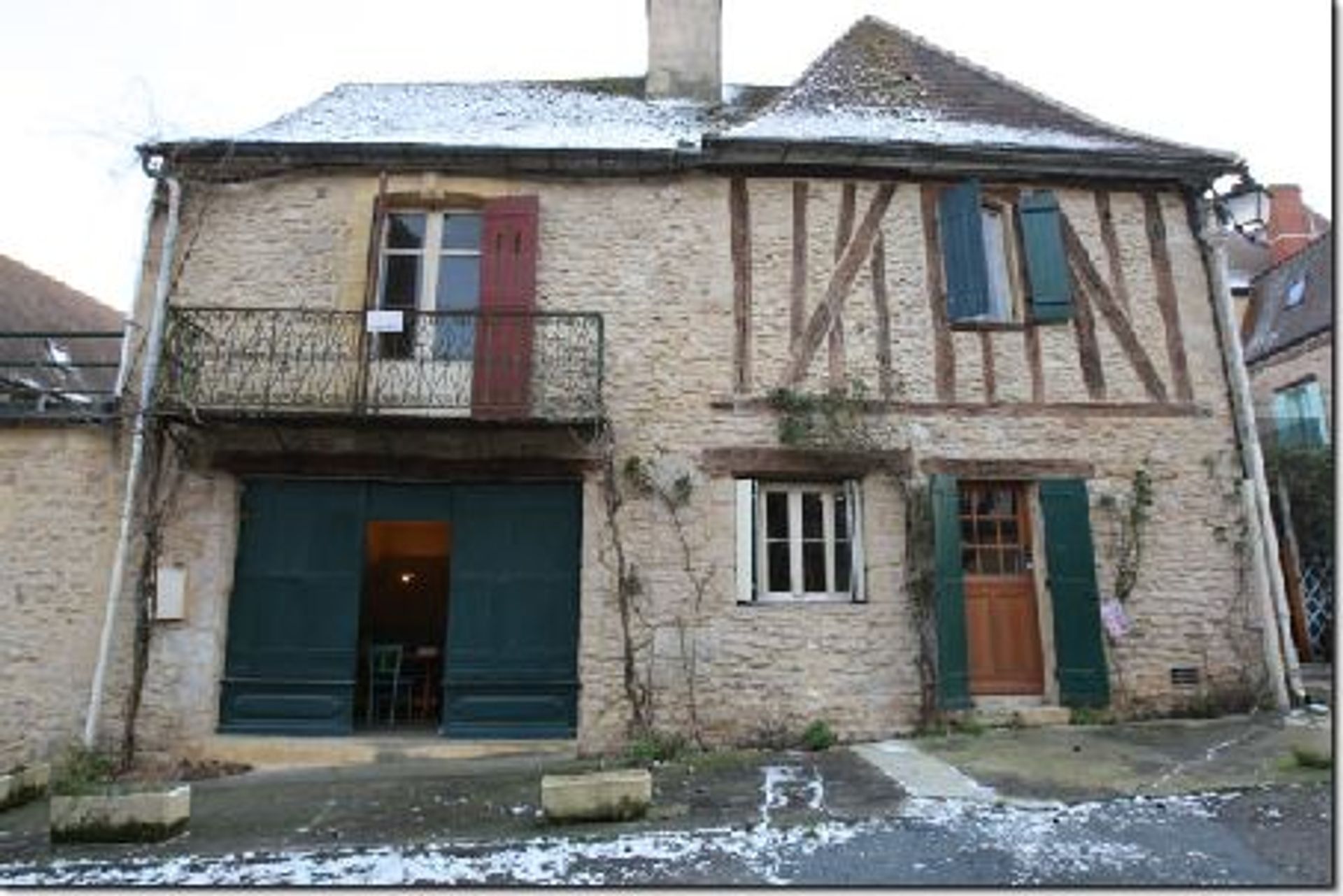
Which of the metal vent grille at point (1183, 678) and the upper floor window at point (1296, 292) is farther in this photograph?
the upper floor window at point (1296, 292)

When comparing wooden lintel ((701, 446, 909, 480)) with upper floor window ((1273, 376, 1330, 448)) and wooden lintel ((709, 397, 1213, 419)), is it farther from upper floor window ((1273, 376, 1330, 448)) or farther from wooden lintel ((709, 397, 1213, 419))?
upper floor window ((1273, 376, 1330, 448))

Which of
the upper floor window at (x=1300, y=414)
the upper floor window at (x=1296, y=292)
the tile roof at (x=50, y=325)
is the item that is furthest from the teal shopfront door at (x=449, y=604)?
the upper floor window at (x=1296, y=292)

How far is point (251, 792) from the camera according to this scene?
6.32 m

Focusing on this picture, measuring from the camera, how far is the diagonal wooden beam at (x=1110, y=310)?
8.01 metres

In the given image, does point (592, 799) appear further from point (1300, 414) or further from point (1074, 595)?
point (1300, 414)

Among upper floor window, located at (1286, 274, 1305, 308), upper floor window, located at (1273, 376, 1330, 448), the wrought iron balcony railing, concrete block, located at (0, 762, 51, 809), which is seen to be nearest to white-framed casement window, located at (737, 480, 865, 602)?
concrete block, located at (0, 762, 51, 809)

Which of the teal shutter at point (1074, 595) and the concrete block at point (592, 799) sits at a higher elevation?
the teal shutter at point (1074, 595)

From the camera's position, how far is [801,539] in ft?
25.3

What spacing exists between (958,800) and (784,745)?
217 centimetres

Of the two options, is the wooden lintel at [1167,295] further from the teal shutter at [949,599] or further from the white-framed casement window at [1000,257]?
the teal shutter at [949,599]

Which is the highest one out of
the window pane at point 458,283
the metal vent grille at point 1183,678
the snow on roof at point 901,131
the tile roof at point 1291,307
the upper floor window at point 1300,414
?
the tile roof at point 1291,307

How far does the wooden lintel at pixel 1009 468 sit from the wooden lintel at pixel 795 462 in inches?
11.1

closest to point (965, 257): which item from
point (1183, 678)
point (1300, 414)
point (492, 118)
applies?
point (1183, 678)

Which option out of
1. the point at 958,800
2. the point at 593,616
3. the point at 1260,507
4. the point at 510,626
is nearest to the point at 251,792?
the point at 510,626
